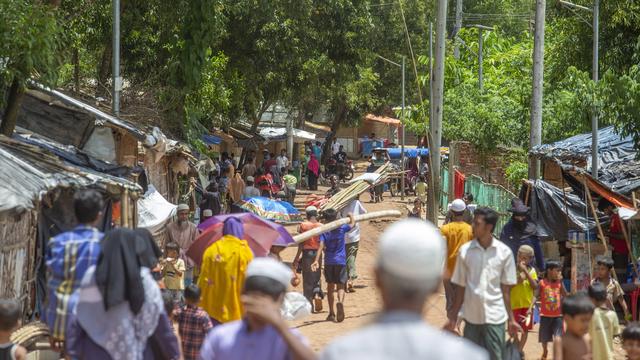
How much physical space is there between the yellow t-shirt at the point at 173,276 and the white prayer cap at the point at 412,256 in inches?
398

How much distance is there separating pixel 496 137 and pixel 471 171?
420cm

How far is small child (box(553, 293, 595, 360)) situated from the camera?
759 cm

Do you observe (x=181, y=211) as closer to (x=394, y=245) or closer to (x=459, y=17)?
(x=394, y=245)

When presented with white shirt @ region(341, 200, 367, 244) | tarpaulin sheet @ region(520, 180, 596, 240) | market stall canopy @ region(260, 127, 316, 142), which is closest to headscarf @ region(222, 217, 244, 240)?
white shirt @ region(341, 200, 367, 244)

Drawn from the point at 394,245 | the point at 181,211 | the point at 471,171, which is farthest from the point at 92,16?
the point at 394,245

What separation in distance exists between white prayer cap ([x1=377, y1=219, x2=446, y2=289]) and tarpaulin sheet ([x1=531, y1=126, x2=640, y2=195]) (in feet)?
45.6

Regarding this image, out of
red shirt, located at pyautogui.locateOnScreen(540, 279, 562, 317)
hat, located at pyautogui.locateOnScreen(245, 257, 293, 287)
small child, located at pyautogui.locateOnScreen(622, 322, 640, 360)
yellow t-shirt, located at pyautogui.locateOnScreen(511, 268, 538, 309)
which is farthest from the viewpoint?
yellow t-shirt, located at pyautogui.locateOnScreen(511, 268, 538, 309)

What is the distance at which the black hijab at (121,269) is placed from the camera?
5.63 meters

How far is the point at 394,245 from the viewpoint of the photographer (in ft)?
10.7

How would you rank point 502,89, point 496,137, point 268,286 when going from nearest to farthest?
1. point 268,286
2. point 496,137
3. point 502,89

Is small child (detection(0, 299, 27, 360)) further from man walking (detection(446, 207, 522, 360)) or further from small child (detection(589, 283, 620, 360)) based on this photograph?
small child (detection(589, 283, 620, 360))

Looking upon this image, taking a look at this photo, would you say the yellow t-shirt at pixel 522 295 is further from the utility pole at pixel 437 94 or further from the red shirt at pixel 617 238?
the utility pole at pixel 437 94

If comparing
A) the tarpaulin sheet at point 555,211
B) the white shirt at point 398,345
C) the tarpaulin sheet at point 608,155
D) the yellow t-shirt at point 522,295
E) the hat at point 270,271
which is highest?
the tarpaulin sheet at point 608,155

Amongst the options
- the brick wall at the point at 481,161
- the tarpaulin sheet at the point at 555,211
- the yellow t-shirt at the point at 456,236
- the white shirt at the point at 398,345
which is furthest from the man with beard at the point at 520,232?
the brick wall at the point at 481,161
